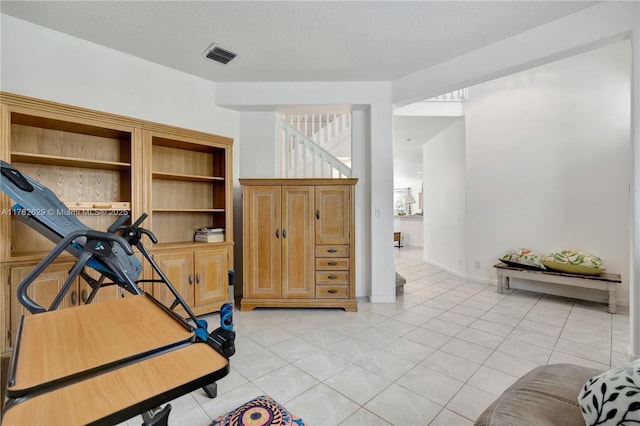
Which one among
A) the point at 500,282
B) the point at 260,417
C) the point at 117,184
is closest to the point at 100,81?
the point at 117,184

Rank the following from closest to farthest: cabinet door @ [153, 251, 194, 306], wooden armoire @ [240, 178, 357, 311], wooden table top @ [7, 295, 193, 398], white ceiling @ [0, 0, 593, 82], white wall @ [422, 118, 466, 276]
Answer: wooden table top @ [7, 295, 193, 398] → white ceiling @ [0, 0, 593, 82] → cabinet door @ [153, 251, 194, 306] → wooden armoire @ [240, 178, 357, 311] → white wall @ [422, 118, 466, 276]

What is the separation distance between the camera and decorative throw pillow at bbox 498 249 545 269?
144 inches

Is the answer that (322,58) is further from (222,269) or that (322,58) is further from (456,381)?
(456,381)

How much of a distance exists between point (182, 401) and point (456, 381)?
1769mm

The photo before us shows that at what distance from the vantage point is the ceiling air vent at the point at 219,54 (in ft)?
9.05

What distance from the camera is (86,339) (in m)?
0.82

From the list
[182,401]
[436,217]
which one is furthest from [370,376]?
[436,217]

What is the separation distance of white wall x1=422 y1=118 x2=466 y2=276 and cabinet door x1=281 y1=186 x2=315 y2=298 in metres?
2.95

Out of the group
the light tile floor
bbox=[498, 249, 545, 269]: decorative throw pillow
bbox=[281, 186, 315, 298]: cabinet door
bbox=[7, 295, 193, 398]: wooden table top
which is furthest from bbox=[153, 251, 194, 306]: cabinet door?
bbox=[498, 249, 545, 269]: decorative throw pillow

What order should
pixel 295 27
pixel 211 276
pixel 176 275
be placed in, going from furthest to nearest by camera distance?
pixel 211 276
pixel 176 275
pixel 295 27

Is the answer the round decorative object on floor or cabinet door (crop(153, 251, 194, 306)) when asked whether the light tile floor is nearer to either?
the round decorative object on floor

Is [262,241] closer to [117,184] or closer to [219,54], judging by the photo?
[117,184]

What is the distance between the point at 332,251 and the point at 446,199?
125 inches

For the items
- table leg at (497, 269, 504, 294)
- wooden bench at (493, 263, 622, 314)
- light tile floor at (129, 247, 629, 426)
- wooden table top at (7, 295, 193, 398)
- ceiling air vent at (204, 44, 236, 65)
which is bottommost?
light tile floor at (129, 247, 629, 426)
